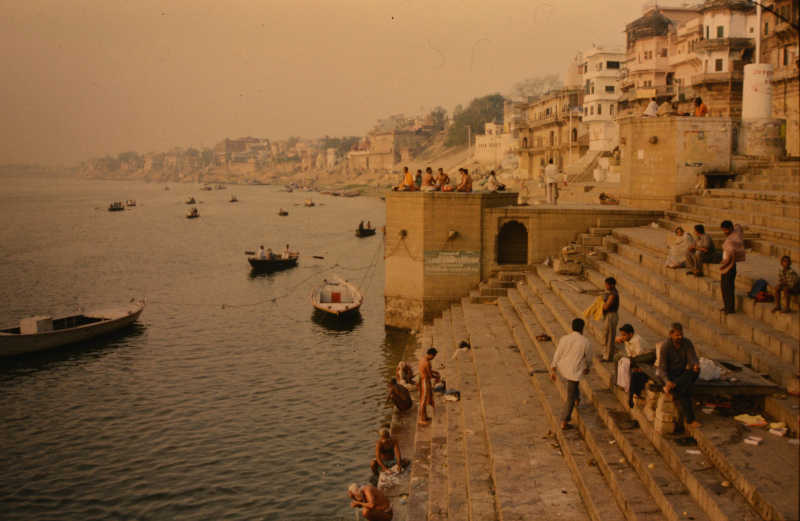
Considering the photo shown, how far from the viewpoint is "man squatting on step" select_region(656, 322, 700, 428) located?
5.96 m

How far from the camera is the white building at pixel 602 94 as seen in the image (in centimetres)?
4778

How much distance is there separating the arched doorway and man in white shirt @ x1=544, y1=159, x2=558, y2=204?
235cm

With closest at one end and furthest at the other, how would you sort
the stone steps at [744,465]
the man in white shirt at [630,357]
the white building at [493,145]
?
1. the stone steps at [744,465]
2. the man in white shirt at [630,357]
3. the white building at [493,145]

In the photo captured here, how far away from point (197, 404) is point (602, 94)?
1666 inches

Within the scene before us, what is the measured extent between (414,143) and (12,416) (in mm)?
127919

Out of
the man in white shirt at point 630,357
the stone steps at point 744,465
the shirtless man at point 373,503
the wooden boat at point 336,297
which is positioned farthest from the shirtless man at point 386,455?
the wooden boat at point 336,297

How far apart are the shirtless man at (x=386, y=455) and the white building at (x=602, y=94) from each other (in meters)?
42.0

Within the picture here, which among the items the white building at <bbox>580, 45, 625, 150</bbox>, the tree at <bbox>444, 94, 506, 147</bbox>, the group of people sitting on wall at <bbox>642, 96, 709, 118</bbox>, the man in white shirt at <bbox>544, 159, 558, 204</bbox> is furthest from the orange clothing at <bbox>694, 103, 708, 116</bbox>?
the tree at <bbox>444, 94, 506, 147</bbox>

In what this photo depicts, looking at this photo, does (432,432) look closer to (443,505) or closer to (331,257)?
(443,505)

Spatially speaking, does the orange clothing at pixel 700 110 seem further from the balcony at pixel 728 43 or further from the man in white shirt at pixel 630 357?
the balcony at pixel 728 43

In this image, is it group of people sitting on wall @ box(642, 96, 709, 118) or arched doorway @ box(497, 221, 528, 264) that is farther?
arched doorway @ box(497, 221, 528, 264)

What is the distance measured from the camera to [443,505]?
22.7 ft

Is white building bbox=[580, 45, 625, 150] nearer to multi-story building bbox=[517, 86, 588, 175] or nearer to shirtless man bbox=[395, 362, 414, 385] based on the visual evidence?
multi-story building bbox=[517, 86, 588, 175]

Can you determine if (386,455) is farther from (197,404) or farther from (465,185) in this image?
(465,185)
